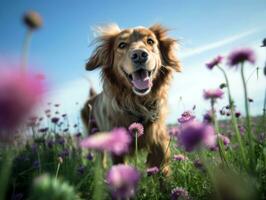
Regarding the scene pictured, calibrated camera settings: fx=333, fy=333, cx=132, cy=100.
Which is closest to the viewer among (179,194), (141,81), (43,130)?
(179,194)

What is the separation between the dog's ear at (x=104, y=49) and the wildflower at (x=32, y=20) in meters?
4.13

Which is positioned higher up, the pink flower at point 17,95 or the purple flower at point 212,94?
the purple flower at point 212,94

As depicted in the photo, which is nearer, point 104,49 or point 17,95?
point 17,95

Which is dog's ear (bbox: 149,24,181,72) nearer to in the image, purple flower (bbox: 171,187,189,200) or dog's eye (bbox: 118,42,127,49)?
dog's eye (bbox: 118,42,127,49)

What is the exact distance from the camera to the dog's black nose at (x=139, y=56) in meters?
4.14

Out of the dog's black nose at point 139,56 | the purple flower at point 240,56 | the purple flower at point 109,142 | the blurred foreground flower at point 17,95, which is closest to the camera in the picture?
the blurred foreground flower at point 17,95

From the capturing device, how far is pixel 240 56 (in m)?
1.61

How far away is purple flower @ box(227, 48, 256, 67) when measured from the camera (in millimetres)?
1594

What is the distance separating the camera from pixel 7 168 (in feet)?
3.18

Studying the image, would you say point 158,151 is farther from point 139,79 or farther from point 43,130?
point 43,130

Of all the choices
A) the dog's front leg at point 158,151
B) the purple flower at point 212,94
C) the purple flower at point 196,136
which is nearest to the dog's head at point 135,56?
the dog's front leg at point 158,151

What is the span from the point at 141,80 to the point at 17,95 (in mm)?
3672

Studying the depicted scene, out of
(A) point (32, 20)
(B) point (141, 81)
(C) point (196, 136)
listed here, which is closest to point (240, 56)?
(C) point (196, 136)

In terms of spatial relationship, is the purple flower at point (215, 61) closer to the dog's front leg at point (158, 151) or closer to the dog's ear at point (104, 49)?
the dog's front leg at point (158, 151)
